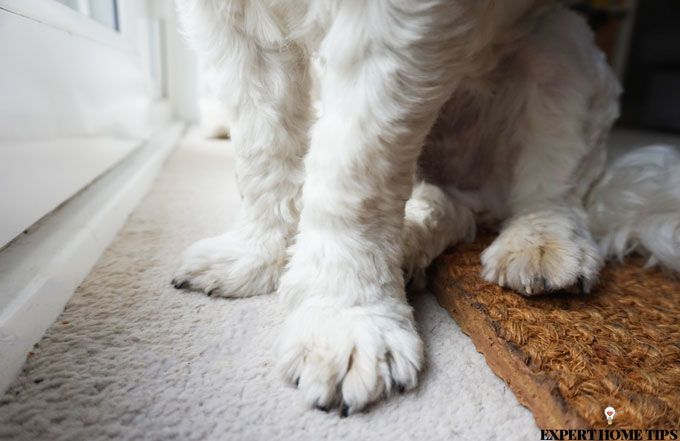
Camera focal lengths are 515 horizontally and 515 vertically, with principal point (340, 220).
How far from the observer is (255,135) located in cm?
83

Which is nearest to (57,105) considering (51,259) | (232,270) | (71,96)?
(71,96)

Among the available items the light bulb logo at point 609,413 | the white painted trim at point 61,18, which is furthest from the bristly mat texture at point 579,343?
the white painted trim at point 61,18

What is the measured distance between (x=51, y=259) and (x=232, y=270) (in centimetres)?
27

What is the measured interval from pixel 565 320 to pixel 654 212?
1.54ft

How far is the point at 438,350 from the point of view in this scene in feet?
2.38

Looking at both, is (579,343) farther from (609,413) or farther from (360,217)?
(360,217)

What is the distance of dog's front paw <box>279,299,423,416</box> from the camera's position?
602 millimetres

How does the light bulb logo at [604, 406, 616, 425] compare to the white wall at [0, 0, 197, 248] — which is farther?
the white wall at [0, 0, 197, 248]

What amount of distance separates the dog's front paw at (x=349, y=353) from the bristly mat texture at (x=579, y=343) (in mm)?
124

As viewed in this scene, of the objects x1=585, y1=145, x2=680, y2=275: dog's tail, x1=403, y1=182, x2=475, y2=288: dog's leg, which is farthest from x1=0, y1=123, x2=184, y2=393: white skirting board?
x1=585, y1=145, x2=680, y2=275: dog's tail

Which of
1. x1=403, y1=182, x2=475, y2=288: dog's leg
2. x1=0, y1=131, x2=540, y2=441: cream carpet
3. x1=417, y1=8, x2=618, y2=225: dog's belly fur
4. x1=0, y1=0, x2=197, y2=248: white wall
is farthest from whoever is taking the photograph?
x1=417, y1=8, x2=618, y2=225: dog's belly fur

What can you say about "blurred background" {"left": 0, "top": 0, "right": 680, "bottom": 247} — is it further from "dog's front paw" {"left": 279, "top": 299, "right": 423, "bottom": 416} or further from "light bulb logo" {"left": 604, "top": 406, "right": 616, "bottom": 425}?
"light bulb logo" {"left": 604, "top": 406, "right": 616, "bottom": 425}

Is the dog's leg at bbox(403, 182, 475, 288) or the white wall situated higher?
the white wall

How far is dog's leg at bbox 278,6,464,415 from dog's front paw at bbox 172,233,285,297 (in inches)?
5.1
